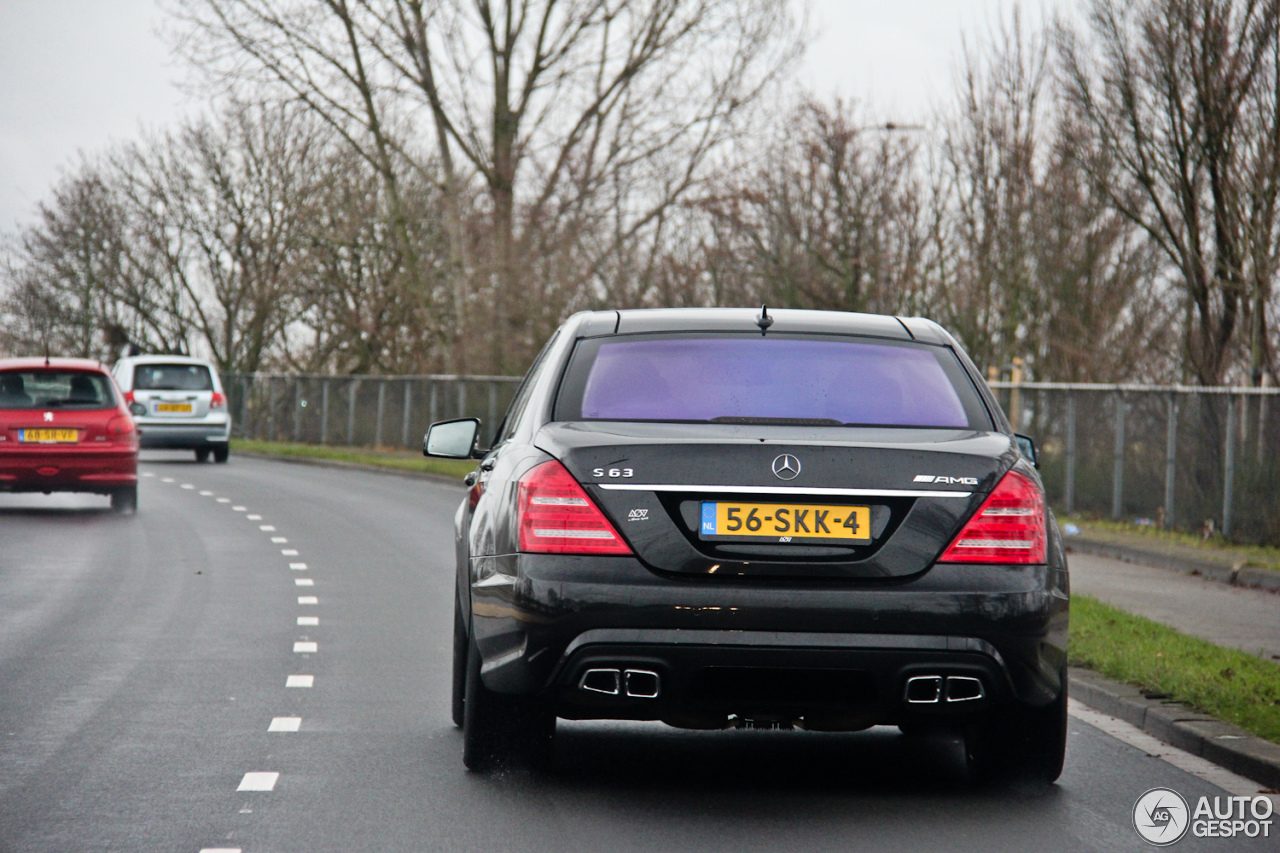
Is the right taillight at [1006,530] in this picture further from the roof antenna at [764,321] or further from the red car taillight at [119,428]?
the red car taillight at [119,428]

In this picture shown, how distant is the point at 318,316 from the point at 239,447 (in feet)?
22.2

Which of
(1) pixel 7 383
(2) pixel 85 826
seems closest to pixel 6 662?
(2) pixel 85 826

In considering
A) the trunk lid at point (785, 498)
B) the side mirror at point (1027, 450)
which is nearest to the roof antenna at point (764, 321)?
the trunk lid at point (785, 498)

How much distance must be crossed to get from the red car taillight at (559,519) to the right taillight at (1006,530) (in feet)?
3.32

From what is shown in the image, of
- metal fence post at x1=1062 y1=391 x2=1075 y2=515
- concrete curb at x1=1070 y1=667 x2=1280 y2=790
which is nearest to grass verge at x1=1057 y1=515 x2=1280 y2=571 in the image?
metal fence post at x1=1062 y1=391 x2=1075 y2=515

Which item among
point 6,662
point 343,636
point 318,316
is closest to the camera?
point 6,662

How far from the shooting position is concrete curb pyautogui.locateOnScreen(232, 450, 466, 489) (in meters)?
28.7

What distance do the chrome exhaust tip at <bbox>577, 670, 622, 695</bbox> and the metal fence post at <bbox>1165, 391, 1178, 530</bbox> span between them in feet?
45.9

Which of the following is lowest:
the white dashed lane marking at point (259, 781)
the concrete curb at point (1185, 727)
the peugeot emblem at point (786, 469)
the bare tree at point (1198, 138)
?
the white dashed lane marking at point (259, 781)

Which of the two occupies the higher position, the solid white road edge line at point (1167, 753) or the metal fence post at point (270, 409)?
the metal fence post at point (270, 409)

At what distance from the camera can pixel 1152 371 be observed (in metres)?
25.8

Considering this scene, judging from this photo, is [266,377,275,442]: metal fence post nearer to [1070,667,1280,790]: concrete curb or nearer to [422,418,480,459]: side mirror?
[1070,667,1280,790]: concrete curb

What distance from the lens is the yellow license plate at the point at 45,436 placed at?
1858cm

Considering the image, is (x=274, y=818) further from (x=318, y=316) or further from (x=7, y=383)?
(x=318, y=316)
